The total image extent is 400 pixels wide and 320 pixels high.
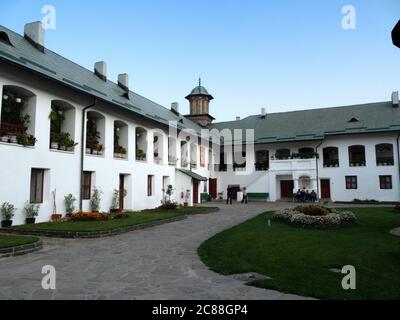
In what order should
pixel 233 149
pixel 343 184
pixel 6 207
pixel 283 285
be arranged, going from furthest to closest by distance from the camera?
pixel 233 149
pixel 343 184
pixel 6 207
pixel 283 285

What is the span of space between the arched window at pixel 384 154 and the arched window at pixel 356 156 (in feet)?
4.21

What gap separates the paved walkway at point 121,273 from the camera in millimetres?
5363

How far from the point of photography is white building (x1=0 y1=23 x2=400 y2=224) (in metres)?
14.2

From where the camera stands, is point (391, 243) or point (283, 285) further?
point (391, 243)

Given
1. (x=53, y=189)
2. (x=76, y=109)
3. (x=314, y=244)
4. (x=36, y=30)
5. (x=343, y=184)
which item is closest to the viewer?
(x=314, y=244)

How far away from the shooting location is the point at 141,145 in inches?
941

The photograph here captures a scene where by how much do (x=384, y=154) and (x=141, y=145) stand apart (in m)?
23.7

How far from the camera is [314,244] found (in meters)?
9.95

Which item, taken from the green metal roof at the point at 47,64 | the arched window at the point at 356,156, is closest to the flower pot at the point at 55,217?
the green metal roof at the point at 47,64

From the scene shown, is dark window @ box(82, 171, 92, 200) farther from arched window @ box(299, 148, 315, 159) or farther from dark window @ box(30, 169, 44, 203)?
arched window @ box(299, 148, 315, 159)
